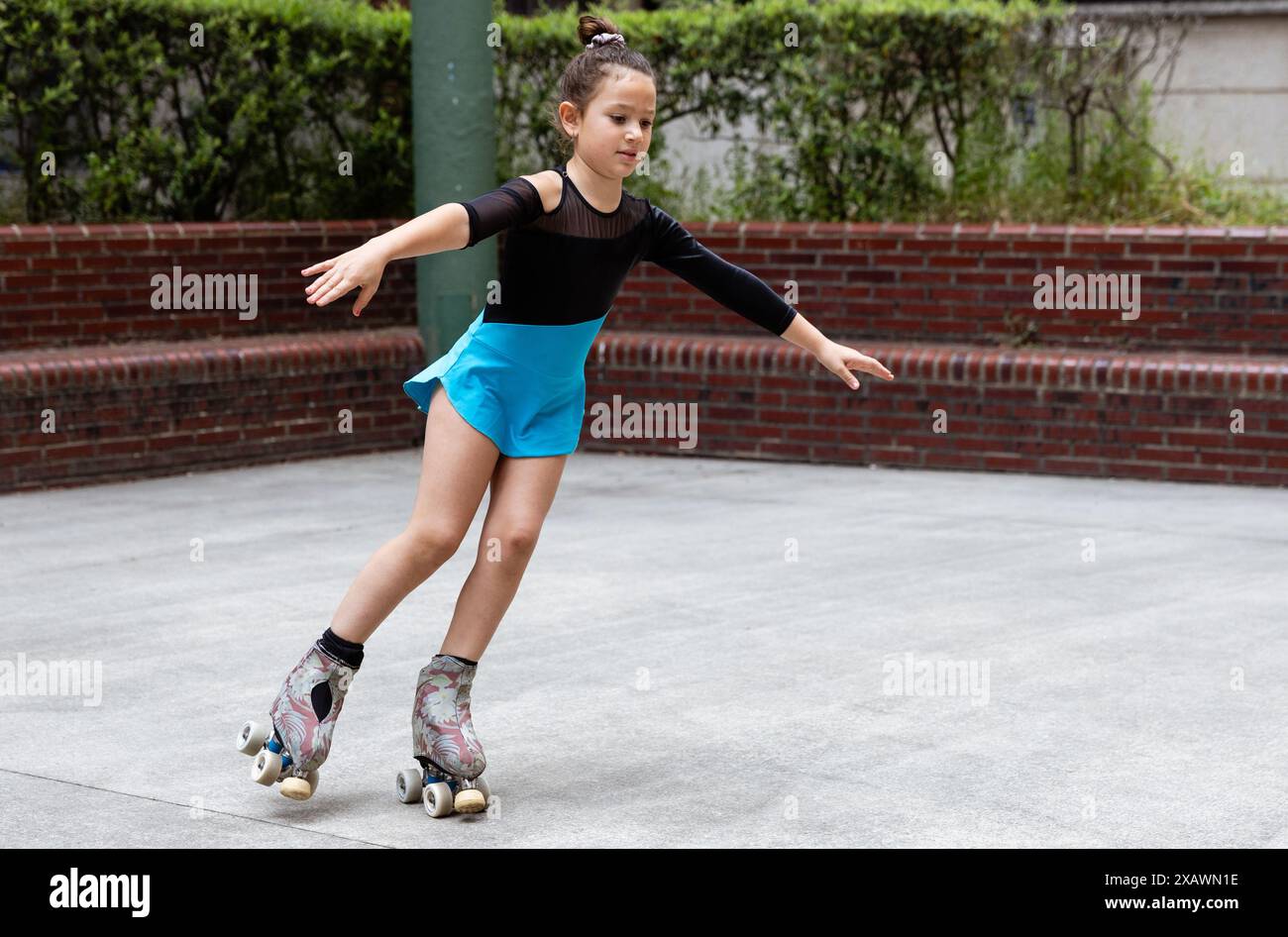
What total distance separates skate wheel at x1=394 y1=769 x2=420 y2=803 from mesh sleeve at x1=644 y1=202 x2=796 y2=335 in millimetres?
1336

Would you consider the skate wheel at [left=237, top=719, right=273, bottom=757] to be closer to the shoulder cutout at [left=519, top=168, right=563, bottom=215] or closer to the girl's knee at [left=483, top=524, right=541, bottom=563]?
the girl's knee at [left=483, top=524, right=541, bottom=563]

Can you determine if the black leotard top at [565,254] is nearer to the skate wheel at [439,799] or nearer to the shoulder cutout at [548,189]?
the shoulder cutout at [548,189]

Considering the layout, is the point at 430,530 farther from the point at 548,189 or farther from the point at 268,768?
the point at 548,189

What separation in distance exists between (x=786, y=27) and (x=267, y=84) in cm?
307

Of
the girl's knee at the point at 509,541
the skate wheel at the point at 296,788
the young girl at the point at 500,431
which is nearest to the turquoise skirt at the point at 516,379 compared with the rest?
the young girl at the point at 500,431

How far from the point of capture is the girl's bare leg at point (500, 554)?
13.3 feet

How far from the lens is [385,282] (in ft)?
34.9

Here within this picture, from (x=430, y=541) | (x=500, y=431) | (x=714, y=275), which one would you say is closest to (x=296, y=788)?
(x=430, y=541)

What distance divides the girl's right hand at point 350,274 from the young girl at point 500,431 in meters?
0.51

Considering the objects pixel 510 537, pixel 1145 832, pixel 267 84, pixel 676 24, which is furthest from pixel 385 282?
pixel 1145 832

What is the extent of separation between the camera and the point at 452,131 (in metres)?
9.70

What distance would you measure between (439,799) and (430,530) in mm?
597

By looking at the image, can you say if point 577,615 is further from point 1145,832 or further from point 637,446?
point 637,446

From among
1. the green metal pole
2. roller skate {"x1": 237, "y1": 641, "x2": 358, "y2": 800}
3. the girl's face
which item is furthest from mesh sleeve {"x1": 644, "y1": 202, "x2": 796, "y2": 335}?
the green metal pole
